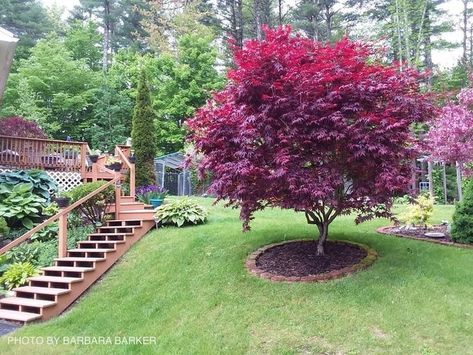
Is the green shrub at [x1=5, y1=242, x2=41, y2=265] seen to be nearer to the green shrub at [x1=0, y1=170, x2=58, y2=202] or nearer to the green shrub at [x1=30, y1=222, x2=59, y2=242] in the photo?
the green shrub at [x1=30, y1=222, x2=59, y2=242]

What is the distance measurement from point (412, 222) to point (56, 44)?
64.4 ft

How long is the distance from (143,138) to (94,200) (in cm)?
453

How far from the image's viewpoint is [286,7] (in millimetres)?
25906

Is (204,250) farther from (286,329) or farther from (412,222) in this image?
(412,222)

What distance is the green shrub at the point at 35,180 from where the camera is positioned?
378 inches

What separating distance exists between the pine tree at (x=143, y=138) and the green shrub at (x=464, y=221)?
8330mm

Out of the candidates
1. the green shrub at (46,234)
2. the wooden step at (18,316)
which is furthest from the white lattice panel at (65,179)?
the wooden step at (18,316)

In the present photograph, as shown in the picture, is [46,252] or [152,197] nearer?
[46,252]

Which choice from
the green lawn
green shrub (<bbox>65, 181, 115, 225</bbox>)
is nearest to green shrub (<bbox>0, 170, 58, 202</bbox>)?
green shrub (<bbox>65, 181, 115, 225</bbox>)

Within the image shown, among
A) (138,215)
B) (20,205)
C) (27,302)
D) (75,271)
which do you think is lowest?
(27,302)

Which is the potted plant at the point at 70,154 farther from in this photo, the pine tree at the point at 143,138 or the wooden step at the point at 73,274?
the wooden step at the point at 73,274

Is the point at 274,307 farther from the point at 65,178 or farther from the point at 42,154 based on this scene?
the point at 42,154

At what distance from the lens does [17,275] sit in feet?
22.5

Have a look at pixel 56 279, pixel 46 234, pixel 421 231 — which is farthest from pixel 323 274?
pixel 46 234
